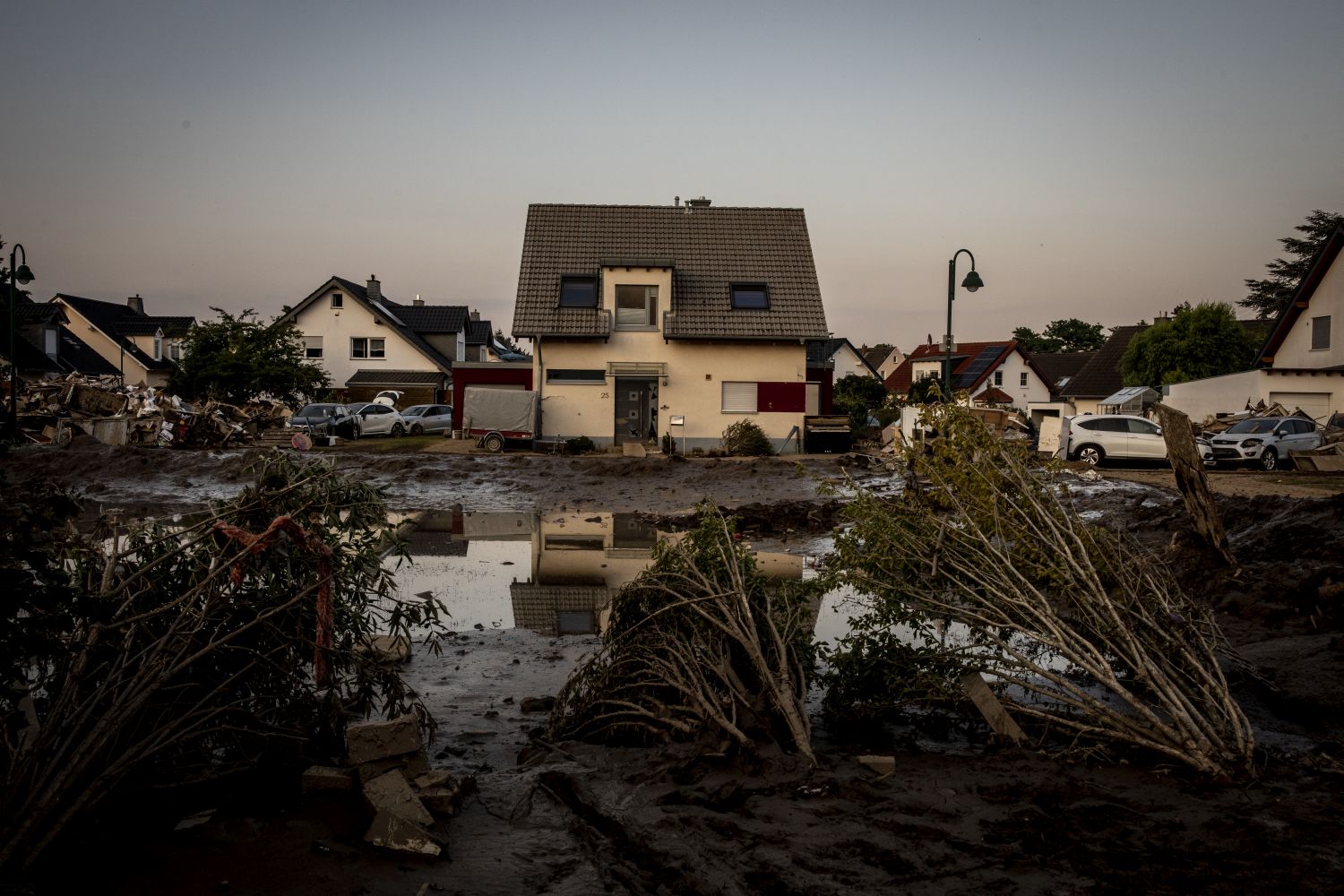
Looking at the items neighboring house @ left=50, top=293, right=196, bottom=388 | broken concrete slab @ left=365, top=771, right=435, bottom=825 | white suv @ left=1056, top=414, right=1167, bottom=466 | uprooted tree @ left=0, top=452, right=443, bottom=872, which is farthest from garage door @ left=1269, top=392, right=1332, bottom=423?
neighboring house @ left=50, top=293, right=196, bottom=388

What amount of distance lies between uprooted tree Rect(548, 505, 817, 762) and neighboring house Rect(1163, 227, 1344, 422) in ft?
108

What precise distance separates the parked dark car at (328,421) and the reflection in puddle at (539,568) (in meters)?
18.1

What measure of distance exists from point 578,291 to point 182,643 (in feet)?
93.8

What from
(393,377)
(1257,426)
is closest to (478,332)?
(393,377)

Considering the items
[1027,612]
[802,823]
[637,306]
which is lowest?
[802,823]

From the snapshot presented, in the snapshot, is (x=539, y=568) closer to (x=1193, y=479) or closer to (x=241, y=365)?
(x=1193, y=479)

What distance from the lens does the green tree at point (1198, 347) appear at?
51.2 metres

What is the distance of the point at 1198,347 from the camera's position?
51.5m

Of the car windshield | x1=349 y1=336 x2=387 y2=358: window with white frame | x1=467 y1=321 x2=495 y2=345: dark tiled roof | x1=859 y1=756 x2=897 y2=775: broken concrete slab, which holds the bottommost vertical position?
x1=859 y1=756 x2=897 y2=775: broken concrete slab

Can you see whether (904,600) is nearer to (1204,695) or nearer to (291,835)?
(1204,695)

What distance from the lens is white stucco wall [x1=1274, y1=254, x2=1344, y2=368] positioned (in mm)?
32812

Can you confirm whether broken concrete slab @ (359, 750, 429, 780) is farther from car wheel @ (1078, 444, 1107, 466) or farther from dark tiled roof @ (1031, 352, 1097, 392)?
dark tiled roof @ (1031, 352, 1097, 392)

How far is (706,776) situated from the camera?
5.98 metres

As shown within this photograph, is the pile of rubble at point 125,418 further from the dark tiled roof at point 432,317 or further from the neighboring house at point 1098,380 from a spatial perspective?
the neighboring house at point 1098,380
